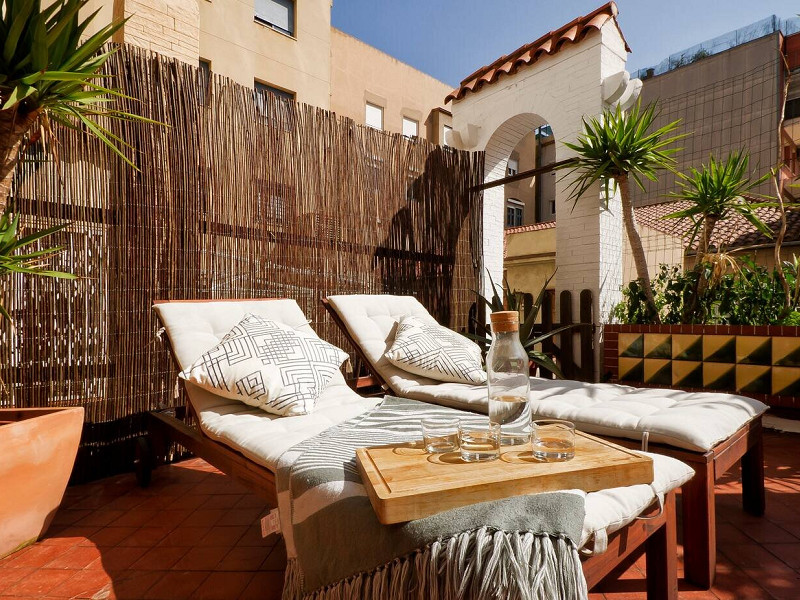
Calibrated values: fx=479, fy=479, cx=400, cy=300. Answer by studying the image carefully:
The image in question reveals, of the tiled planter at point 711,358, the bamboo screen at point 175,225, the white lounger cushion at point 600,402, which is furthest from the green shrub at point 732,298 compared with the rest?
the bamboo screen at point 175,225

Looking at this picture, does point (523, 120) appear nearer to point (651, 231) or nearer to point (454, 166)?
point (454, 166)

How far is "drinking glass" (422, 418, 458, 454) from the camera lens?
1.19m

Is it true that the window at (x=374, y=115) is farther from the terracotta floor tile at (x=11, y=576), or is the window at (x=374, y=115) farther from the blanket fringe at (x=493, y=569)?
the blanket fringe at (x=493, y=569)

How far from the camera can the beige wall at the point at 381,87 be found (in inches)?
470

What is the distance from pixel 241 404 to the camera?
2139mm

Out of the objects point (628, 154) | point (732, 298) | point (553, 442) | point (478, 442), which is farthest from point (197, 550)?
point (732, 298)

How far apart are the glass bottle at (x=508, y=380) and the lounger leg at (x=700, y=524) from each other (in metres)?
0.74

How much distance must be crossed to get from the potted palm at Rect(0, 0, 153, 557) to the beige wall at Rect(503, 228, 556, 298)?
9567 millimetres

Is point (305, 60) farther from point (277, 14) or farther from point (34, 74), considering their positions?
point (34, 74)

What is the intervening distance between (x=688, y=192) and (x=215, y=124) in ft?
12.2

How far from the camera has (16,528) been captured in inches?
72.4

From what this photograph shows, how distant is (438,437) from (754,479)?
5.58 ft

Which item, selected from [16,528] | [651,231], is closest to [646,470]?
[16,528]

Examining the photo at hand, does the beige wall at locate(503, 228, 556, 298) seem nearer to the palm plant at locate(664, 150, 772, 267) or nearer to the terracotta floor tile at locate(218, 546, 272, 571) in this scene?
the palm plant at locate(664, 150, 772, 267)
